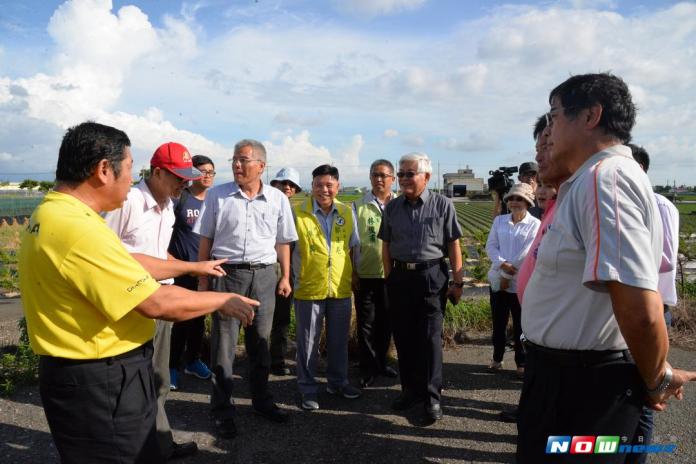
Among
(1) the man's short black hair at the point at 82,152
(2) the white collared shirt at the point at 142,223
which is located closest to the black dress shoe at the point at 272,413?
(2) the white collared shirt at the point at 142,223

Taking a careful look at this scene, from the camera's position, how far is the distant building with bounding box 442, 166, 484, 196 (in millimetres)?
76250

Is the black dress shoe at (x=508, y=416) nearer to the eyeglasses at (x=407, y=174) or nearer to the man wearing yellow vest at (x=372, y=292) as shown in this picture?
the man wearing yellow vest at (x=372, y=292)

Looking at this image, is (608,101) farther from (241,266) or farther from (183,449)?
(183,449)

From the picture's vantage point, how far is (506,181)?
5492 mm

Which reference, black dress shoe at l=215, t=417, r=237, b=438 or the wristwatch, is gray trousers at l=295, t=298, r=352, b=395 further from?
the wristwatch

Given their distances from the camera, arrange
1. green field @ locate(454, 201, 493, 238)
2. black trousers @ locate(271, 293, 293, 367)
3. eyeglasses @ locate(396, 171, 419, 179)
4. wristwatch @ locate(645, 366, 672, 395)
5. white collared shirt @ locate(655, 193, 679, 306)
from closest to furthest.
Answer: wristwatch @ locate(645, 366, 672, 395) < white collared shirt @ locate(655, 193, 679, 306) < eyeglasses @ locate(396, 171, 419, 179) < black trousers @ locate(271, 293, 293, 367) < green field @ locate(454, 201, 493, 238)

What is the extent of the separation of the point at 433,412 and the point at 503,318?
1356 mm

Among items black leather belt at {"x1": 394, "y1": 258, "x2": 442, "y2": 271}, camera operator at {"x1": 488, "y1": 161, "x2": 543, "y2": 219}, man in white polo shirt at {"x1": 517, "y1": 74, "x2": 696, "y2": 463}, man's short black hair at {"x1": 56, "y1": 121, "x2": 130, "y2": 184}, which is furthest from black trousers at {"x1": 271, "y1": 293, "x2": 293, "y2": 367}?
man in white polo shirt at {"x1": 517, "y1": 74, "x2": 696, "y2": 463}

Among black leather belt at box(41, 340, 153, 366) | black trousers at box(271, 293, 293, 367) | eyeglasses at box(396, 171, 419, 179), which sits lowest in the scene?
black trousers at box(271, 293, 293, 367)

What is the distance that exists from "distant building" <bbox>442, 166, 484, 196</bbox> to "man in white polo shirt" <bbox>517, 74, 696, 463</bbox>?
71.5 m

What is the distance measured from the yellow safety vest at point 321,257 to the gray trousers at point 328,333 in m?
0.09

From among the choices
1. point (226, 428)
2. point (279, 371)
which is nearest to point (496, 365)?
point (279, 371)

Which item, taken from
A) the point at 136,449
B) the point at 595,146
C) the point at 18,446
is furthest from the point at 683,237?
the point at 18,446

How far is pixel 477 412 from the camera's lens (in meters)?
3.90
